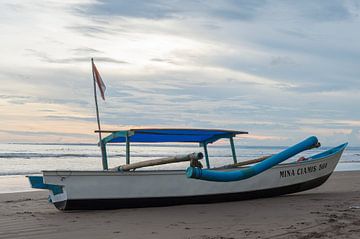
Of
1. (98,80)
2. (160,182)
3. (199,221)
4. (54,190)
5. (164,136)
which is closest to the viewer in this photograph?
(199,221)

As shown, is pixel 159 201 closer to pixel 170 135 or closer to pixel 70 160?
pixel 170 135

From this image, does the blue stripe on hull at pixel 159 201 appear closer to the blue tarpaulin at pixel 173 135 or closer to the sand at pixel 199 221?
the sand at pixel 199 221

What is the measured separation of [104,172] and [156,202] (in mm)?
1282

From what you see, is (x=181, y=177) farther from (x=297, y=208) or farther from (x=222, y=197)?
(x=297, y=208)

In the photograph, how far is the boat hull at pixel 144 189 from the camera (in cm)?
905

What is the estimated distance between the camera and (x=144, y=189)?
9.59 metres

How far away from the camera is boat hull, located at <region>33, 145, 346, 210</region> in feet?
29.7

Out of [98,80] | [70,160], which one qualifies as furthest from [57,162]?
[98,80]

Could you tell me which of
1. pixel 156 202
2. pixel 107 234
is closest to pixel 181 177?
pixel 156 202

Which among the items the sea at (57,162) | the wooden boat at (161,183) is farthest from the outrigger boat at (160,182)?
the sea at (57,162)

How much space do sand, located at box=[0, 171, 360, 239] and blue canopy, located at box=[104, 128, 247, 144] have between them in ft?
5.36

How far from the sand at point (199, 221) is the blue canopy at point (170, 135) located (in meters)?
1.64

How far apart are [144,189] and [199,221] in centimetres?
182

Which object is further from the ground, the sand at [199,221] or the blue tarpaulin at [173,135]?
the blue tarpaulin at [173,135]
